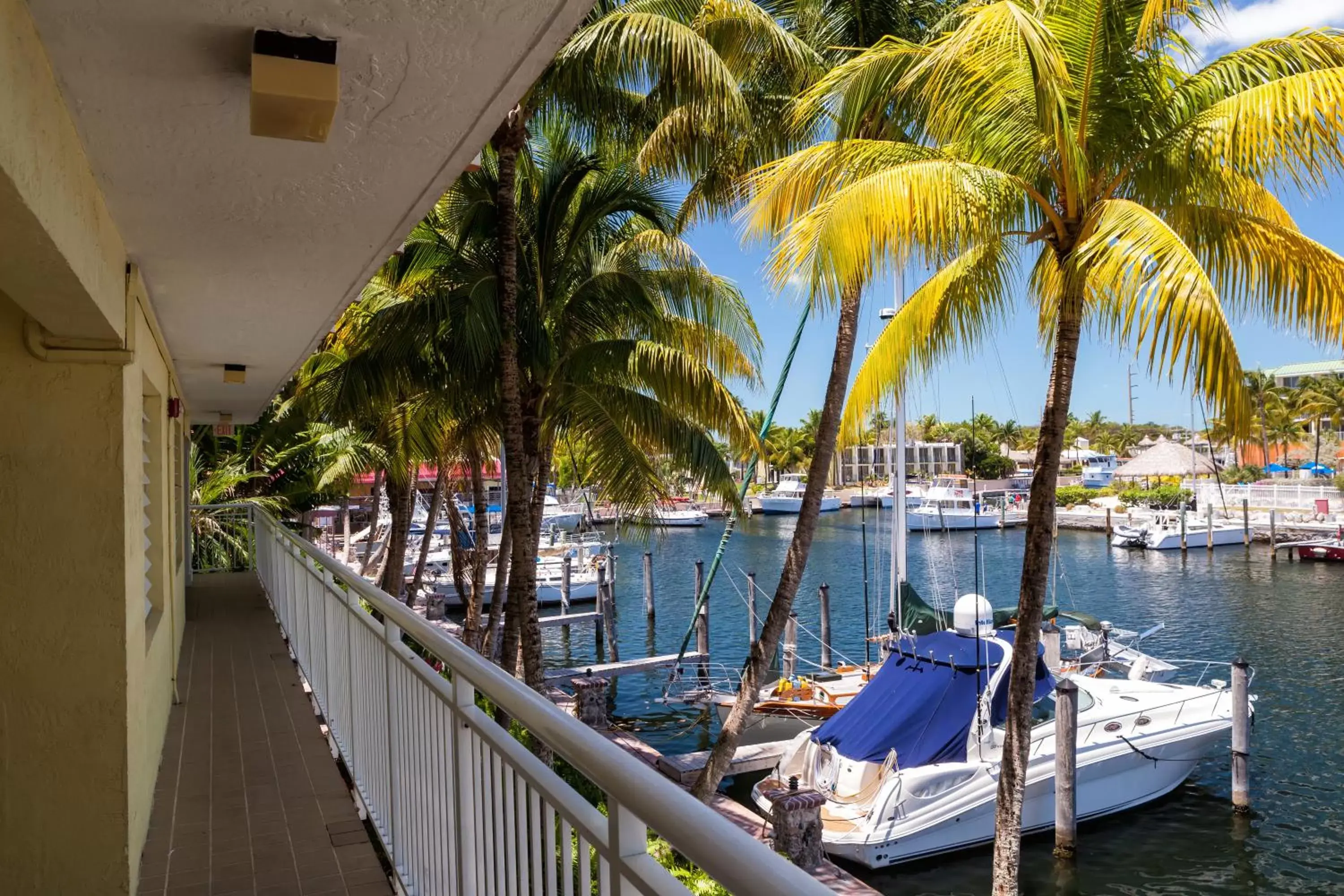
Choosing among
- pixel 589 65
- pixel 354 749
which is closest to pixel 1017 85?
pixel 589 65

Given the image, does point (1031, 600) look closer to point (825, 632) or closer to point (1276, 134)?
point (1276, 134)

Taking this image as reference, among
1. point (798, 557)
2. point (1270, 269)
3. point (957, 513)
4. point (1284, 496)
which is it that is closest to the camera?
point (1270, 269)

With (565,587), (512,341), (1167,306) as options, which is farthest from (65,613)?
(565,587)

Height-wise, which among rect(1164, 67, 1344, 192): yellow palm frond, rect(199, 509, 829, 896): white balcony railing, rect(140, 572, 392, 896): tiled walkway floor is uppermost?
rect(1164, 67, 1344, 192): yellow palm frond

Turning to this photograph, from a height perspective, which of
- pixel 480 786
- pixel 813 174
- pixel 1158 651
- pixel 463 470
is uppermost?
pixel 813 174

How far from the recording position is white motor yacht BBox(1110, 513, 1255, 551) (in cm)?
4900

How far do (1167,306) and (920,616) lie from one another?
44.8 ft

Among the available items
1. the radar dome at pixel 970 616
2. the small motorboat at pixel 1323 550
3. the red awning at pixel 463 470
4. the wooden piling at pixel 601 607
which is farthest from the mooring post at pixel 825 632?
the small motorboat at pixel 1323 550

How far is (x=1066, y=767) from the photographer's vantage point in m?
13.6

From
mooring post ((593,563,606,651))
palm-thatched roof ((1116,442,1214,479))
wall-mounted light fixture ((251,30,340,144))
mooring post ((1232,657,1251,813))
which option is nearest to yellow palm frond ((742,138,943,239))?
wall-mounted light fixture ((251,30,340,144))

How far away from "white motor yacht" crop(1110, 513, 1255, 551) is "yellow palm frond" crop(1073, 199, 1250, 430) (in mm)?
45793

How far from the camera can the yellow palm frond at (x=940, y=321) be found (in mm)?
9703

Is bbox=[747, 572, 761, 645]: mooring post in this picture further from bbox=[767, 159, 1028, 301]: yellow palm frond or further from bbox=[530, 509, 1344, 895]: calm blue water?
Result: bbox=[767, 159, 1028, 301]: yellow palm frond

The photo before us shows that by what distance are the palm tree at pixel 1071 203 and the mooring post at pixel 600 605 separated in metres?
19.0
